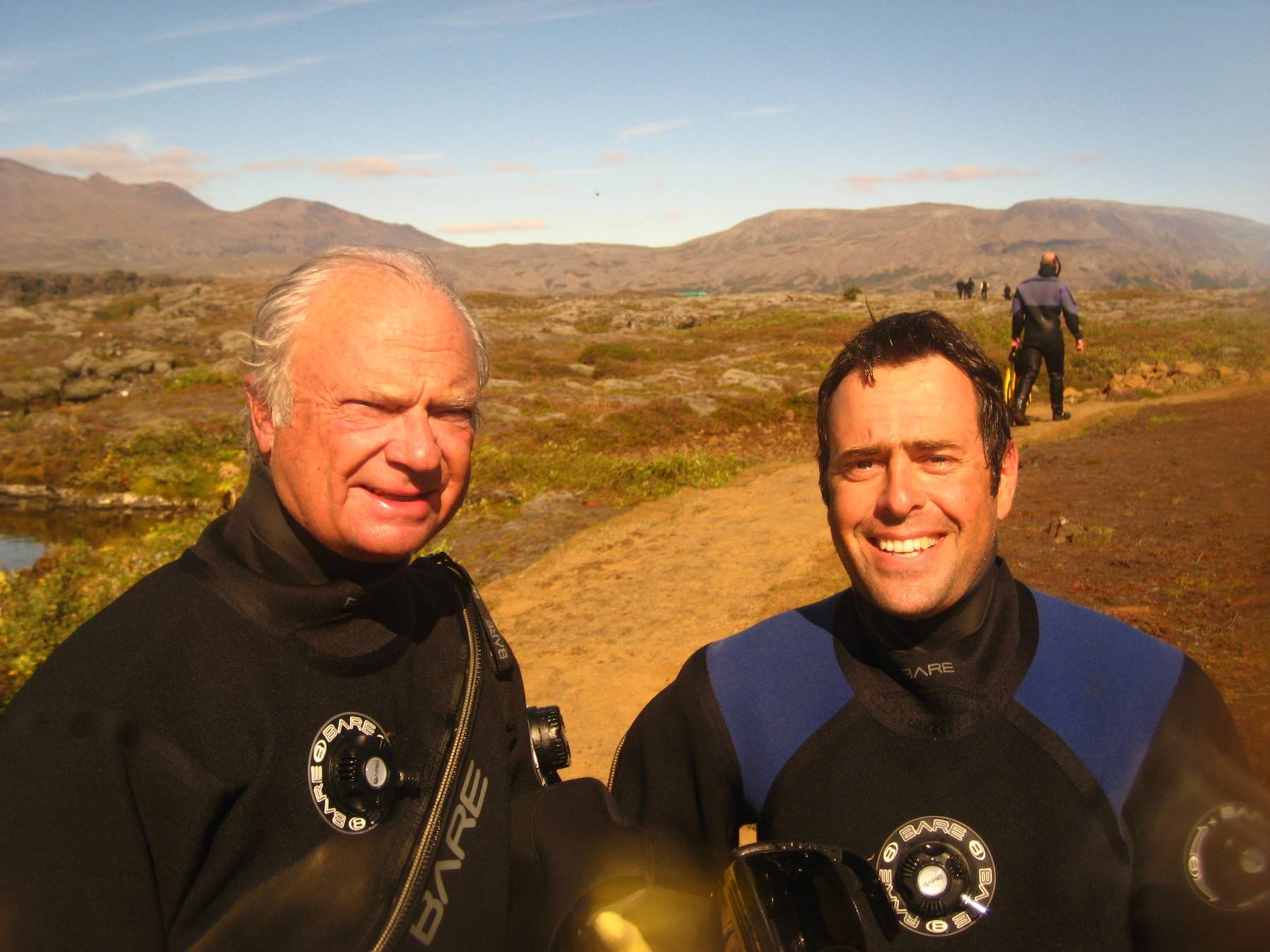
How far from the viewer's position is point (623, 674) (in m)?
6.07

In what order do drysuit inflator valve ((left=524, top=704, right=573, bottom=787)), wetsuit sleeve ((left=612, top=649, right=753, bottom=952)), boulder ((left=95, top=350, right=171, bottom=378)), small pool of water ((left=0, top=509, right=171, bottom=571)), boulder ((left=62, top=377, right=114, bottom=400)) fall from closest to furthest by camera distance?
wetsuit sleeve ((left=612, top=649, right=753, bottom=952)) → drysuit inflator valve ((left=524, top=704, right=573, bottom=787)) → small pool of water ((left=0, top=509, right=171, bottom=571)) → boulder ((left=62, top=377, right=114, bottom=400)) → boulder ((left=95, top=350, right=171, bottom=378))

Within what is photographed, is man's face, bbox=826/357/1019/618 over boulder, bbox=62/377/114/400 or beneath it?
over

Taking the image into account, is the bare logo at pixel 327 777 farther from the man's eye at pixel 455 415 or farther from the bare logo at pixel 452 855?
the man's eye at pixel 455 415

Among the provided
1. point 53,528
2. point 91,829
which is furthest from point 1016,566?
point 53,528

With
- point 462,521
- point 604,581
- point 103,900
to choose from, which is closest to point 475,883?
point 103,900

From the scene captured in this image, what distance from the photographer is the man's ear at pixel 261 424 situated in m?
1.84

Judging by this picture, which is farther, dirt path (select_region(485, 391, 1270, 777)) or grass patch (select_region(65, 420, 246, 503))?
grass patch (select_region(65, 420, 246, 503))

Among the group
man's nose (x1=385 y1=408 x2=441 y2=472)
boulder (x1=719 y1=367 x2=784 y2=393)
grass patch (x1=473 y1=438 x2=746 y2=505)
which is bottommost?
grass patch (x1=473 y1=438 x2=746 y2=505)

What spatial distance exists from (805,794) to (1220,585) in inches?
171

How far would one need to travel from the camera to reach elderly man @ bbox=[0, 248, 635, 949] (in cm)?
131

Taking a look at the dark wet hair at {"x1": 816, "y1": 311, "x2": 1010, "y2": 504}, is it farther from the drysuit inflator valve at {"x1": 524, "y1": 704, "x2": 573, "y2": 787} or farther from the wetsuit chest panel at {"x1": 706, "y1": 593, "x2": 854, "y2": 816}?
the drysuit inflator valve at {"x1": 524, "y1": 704, "x2": 573, "y2": 787}

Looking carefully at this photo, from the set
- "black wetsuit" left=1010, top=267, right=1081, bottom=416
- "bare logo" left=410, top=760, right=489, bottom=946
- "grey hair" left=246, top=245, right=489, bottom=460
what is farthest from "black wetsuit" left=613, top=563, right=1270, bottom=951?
Answer: "black wetsuit" left=1010, top=267, right=1081, bottom=416

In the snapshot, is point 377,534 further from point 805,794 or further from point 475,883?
point 805,794

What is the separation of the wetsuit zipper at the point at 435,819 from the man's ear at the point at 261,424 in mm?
634
